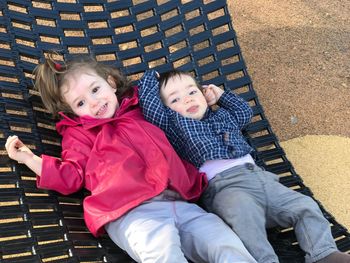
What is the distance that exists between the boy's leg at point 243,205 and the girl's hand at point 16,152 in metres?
0.79

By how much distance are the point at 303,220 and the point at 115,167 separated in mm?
811

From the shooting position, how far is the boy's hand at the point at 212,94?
273 centimetres

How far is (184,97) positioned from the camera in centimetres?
253

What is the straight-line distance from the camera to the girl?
6.65 feet

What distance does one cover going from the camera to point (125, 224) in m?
2.09

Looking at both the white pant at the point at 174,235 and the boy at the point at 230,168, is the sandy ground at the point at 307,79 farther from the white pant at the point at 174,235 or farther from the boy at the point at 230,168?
the white pant at the point at 174,235

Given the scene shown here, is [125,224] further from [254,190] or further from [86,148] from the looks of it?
[254,190]

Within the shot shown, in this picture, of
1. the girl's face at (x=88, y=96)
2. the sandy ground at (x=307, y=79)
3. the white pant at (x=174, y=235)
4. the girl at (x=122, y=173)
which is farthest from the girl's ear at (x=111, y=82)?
the sandy ground at (x=307, y=79)

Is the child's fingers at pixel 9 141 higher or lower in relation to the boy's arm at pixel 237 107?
higher

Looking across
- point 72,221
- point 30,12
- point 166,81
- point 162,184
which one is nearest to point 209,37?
point 166,81

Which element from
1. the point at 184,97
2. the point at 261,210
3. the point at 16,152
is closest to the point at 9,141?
the point at 16,152

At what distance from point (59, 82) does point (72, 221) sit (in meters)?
0.64

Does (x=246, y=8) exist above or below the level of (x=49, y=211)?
above

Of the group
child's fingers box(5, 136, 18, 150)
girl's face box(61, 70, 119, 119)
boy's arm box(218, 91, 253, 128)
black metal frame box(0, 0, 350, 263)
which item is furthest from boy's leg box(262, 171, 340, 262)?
child's fingers box(5, 136, 18, 150)
